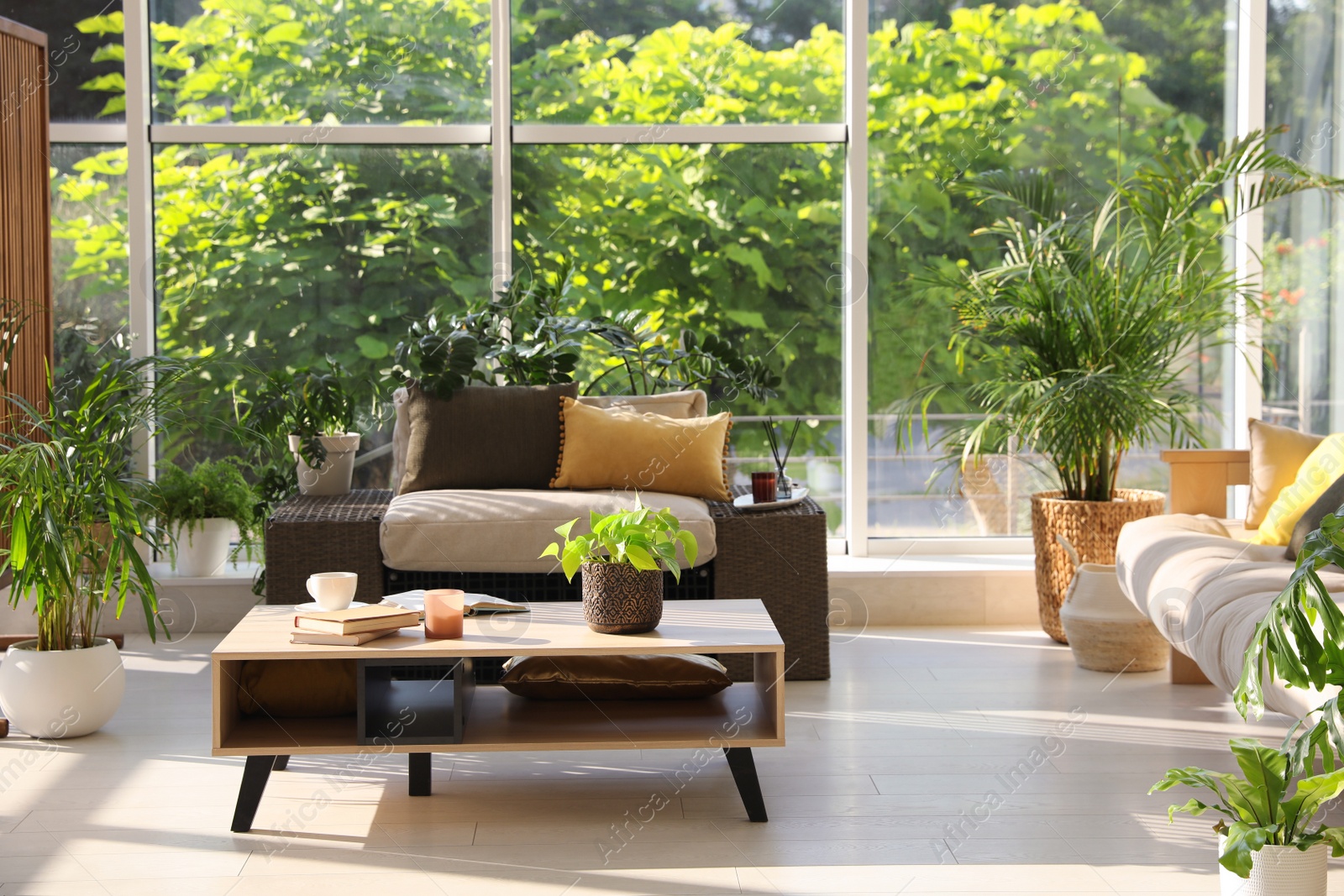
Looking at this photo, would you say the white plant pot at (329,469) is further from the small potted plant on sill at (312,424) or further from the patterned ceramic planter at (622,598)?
the patterned ceramic planter at (622,598)

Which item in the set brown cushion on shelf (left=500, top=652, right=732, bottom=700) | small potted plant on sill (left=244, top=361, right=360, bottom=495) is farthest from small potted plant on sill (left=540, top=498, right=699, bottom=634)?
small potted plant on sill (left=244, top=361, right=360, bottom=495)

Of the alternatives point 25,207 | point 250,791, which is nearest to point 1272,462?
point 250,791

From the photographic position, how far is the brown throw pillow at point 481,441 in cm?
400

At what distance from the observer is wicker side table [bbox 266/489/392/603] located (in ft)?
11.7

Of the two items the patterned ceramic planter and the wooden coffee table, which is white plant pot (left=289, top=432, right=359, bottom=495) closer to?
the wooden coffee table

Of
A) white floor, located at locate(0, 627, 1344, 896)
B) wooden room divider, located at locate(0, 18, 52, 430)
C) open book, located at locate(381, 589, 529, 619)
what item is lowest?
white floor, located at locate(0, 627, 1344, 896)

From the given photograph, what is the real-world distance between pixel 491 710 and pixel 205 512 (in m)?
2.20

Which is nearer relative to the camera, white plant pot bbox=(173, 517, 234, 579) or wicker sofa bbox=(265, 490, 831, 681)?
wicker sofa bbox=(265, 490, 831, 681)

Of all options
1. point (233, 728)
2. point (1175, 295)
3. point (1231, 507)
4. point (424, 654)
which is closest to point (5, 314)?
point (233, 728)

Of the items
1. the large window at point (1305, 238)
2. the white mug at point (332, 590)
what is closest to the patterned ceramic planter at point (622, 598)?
the white mug at point (332, 590)

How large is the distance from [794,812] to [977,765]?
0.55 m

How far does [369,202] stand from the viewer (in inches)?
190

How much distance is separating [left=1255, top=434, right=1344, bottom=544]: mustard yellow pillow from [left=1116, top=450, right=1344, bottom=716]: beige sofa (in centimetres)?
9

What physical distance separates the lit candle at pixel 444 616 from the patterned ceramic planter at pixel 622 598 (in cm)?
26
